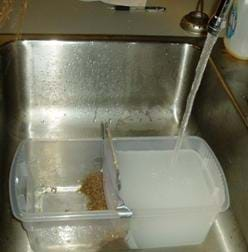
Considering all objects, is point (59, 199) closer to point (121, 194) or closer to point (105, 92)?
point (121, 194)

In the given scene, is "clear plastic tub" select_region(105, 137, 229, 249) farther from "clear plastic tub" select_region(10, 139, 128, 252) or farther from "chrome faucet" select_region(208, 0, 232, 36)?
"chrome faucet" select_region(208, 0, 232, 36)

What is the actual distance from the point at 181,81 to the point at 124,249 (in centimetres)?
43

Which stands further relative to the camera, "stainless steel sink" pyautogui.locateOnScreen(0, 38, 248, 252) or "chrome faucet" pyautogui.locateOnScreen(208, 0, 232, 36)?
"stainless steel sink" pyautogui.locateOnScreen(0, 38, 248, 252)

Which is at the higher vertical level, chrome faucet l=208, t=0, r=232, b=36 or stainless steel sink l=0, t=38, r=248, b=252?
chrome faucet l=208, t=0, r=232, b=36

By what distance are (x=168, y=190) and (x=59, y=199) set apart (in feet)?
0.66

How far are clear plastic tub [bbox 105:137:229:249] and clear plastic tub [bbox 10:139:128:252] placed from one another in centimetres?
4

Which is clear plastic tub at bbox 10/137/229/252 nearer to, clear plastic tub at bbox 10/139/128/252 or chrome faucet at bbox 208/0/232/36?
clear plastic tub at bbox 10/139/128/252

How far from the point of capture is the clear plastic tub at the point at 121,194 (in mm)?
590

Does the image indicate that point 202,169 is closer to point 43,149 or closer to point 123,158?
point 123,158

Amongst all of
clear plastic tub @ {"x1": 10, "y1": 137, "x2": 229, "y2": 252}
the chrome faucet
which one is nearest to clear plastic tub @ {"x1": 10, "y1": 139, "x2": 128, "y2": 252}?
clear plastic tub @ {"x1": 10, "y1": 137, "x2": 229, "y2": 252}

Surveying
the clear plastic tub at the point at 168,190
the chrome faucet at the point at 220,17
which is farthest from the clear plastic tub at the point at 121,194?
the chrome faucet at the point at 220,17

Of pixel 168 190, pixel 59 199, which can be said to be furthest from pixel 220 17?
pixel 59 199

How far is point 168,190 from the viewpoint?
26.0 inches

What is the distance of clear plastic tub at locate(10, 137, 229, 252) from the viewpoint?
0.59 metres
